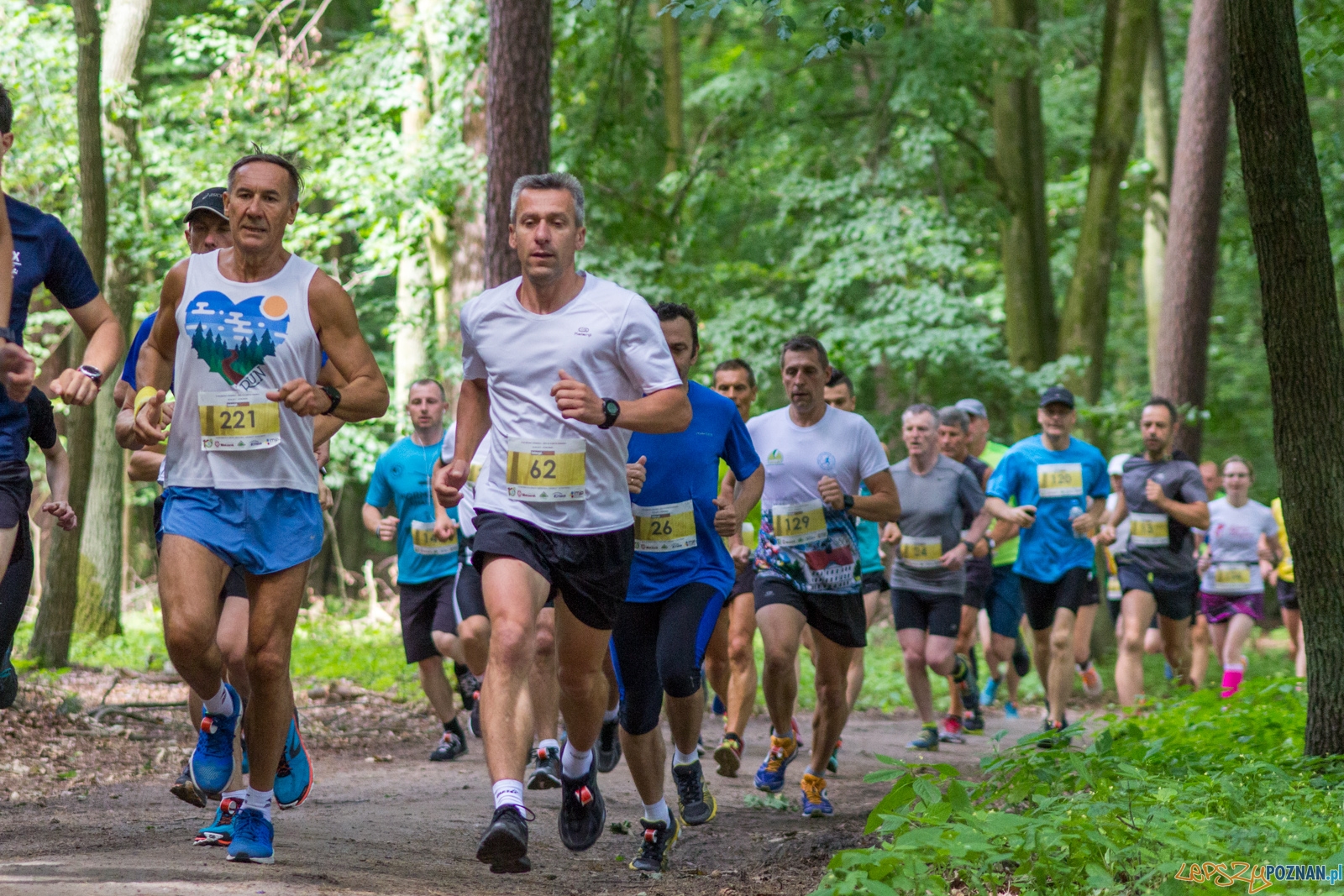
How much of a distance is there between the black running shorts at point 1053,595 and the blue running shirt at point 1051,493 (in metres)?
0.06

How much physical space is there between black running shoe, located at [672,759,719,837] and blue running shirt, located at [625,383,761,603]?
0.97 m

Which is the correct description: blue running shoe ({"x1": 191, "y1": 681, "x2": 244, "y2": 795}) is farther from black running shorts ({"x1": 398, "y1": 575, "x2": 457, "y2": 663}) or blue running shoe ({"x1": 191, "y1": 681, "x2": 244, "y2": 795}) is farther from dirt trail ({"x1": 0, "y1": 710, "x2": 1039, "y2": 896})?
black running shorts ({"x1": 398, "y1": 575, "x2": 457, "y2": 663})

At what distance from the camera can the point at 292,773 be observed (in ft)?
19.3

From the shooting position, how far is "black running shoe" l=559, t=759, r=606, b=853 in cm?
557

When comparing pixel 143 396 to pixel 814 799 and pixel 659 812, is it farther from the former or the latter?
pixel 814 799

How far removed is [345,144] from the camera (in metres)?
17.3

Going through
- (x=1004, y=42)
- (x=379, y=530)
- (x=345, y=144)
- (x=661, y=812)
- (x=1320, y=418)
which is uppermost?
(x=1004, y=42)

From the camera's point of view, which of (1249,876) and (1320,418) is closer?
(1249,876)

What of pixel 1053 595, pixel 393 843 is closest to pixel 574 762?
pixel 393 843

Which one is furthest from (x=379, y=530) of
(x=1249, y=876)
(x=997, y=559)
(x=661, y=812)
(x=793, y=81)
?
(x=793, y=81)

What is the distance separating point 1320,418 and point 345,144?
43.0 ft

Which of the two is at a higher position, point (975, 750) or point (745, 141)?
point (745, 141)

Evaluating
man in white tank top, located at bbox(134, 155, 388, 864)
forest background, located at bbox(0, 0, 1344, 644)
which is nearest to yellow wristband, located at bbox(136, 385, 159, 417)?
man in white tank top, located at bbox(134, 155, 388, 864)

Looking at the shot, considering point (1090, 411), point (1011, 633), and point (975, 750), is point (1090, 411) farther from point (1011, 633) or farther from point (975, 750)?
point (975, 750)
